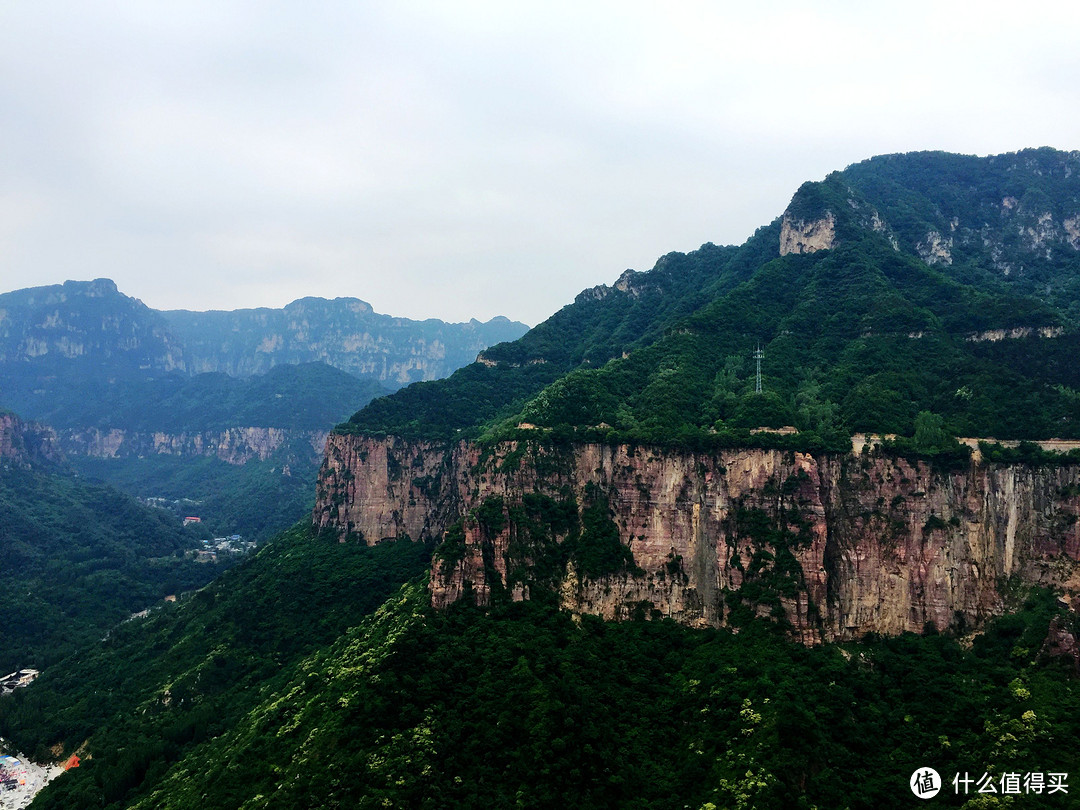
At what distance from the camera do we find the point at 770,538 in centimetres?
6388

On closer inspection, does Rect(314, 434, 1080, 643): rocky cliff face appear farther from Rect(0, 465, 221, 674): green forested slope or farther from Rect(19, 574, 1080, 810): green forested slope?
Rect(0, 465, 221, 674): green forested slope

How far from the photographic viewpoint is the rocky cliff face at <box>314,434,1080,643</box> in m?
60.7

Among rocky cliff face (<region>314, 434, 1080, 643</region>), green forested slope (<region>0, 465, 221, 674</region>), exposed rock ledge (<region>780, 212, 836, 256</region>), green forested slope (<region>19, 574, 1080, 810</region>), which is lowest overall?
green forested slope (<region>0, 465, 221, 674</region>)

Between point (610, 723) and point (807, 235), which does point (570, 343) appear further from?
point (610, 723)

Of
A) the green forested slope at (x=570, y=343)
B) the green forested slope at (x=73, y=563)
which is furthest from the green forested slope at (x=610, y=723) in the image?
the green forested slope at (x=73, y=563)

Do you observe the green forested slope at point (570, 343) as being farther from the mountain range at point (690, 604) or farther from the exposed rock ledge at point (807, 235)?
the mountain range at point (690, 604)

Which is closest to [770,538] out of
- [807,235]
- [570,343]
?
[807,235]

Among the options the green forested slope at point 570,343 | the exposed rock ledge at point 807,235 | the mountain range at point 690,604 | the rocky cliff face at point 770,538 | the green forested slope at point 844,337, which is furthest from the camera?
the green forested slope at point 570,343

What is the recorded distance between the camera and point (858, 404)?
6950 cm

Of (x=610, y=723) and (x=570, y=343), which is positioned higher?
(x=570, y=343)

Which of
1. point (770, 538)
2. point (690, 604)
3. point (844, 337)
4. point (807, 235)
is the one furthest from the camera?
point (807, 235)

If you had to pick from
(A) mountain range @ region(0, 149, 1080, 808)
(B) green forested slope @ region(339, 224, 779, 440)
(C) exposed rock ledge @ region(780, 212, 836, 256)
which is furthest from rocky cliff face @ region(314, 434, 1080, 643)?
(C) exposed rock ledge @ region(780, 212, 836, 256)

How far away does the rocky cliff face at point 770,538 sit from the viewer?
60.7 meters

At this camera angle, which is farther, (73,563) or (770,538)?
(73,563)
